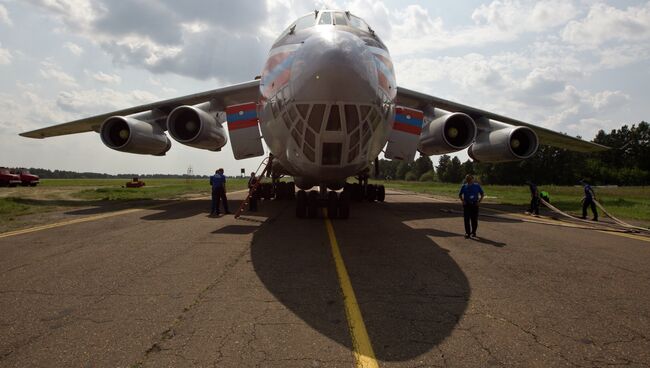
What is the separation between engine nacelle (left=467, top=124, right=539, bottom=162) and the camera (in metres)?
12.6

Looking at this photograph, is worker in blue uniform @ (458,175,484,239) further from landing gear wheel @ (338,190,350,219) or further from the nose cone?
the nose cone

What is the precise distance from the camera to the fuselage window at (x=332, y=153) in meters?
6.09

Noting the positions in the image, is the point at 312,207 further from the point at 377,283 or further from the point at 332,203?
the point at 377,283

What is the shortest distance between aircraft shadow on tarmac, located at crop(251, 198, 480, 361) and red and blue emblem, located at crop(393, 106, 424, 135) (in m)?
2.27

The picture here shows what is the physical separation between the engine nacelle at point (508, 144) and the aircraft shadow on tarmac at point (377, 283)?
6831 mm

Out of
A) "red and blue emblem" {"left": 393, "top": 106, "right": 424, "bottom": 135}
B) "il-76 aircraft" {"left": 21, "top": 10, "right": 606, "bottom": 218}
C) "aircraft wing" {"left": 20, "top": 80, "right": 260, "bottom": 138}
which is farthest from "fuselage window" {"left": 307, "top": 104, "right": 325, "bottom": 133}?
"aircraft wing" {"left": 20, "top": 80, "right": 260, "bottom": 138}

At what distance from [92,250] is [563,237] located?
28.7ft

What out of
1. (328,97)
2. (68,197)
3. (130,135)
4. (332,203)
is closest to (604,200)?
(332,203)

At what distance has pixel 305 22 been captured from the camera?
694cm

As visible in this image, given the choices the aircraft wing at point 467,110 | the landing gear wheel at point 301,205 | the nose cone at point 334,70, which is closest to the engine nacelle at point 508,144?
the aircraft wing at point 467,110

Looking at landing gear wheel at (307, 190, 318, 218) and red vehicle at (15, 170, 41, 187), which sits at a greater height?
red vehicle at (15, 170, 41, 187)

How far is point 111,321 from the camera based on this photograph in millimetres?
3121

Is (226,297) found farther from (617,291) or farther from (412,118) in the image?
(412,118)

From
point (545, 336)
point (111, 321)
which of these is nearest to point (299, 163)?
point (111, 321)
